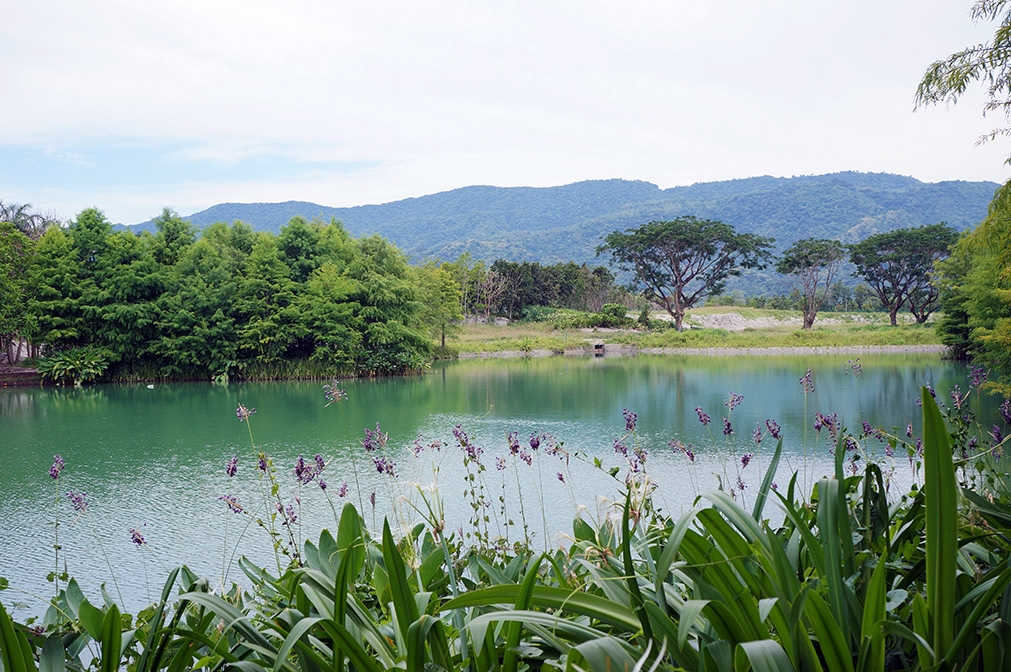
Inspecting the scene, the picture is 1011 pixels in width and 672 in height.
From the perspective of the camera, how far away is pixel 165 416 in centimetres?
1222

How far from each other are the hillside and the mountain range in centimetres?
21

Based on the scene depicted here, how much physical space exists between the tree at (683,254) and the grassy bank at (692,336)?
2421 mm

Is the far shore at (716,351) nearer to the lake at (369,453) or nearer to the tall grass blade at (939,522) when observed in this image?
the lake at (369,453)

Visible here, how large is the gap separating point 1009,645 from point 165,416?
1317 centimetres

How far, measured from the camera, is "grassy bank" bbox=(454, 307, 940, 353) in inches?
1160

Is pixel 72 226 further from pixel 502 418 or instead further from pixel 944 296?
pixel 944 296

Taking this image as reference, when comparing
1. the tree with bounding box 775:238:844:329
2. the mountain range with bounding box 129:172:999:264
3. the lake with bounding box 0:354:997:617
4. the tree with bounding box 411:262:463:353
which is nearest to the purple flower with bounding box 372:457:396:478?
the lake with bounding box 0:354:997:617

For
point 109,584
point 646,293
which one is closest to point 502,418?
point 109,584

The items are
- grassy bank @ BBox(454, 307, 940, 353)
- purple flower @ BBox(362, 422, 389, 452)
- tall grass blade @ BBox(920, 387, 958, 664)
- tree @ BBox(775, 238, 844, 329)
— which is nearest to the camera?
tall grass blade @ BBox(920, 387, 958, 664)

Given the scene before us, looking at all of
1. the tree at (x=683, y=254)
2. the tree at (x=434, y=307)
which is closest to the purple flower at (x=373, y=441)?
the tree at (x=434, y=307)

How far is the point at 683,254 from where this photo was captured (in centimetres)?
3966

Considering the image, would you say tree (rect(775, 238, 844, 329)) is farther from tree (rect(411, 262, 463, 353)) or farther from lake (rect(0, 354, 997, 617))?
tree (rect(411, 262, 463, 353))

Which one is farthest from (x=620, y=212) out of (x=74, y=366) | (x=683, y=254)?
(x=74, y=366)

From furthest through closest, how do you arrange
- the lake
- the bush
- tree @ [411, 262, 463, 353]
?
tree @ [411, 262, 463, 353] < the bush < the lake
